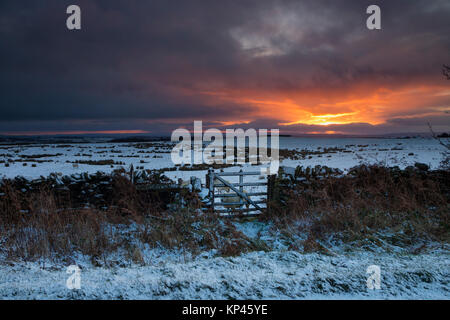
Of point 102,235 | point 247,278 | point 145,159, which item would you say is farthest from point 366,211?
point 145,159

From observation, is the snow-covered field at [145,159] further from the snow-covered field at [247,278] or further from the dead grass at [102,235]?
the snow-covered field at [247,278]

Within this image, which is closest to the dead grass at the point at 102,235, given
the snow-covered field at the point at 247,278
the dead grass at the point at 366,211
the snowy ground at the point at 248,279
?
the snow-covered field at the point at 247,278

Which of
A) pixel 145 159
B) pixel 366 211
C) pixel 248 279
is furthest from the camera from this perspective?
pixel 145 159

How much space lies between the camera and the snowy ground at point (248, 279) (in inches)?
113

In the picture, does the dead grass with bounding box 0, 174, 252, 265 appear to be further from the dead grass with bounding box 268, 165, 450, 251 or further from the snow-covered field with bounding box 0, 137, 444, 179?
the snow-covered field with bounding box 0, 137, 444, 179

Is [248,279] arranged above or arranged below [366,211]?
below

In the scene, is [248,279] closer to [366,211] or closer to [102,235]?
[102,235]

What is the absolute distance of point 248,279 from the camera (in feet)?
10.5

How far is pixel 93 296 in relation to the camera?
2.85 metres

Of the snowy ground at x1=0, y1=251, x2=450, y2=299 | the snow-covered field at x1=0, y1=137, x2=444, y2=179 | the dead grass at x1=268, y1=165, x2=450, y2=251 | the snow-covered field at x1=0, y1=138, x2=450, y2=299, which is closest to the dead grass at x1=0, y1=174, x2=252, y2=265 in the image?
the snow-covered field at x1=0, y1=138, x2=450, y2=299

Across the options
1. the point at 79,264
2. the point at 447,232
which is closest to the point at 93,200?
the point at 79,264
